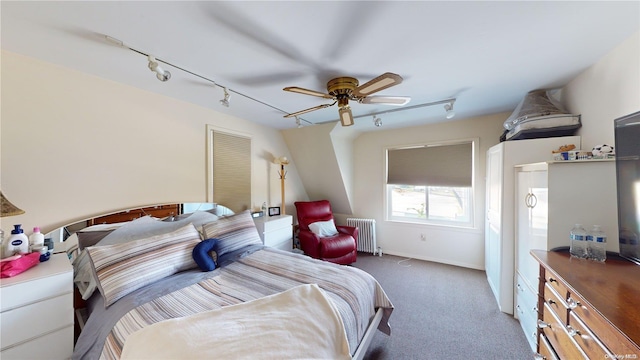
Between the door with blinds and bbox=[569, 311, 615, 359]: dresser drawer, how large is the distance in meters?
3.25

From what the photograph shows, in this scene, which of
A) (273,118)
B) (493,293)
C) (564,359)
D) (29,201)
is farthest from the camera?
(273,118)

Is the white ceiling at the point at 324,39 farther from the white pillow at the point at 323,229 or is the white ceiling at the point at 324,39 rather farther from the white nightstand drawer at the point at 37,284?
the white pillow at the point at 323,229

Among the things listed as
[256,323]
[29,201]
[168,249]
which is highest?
[29,201]

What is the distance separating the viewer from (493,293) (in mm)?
2586

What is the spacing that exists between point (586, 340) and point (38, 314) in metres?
2.90

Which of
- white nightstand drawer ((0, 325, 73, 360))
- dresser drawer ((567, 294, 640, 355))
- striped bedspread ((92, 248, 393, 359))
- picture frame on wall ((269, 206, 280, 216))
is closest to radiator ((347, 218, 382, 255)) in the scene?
picture frame on wall ((269, 206, 280, 216))


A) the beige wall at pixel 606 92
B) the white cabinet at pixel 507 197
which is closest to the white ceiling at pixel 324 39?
the beige wall at pixel 606 92

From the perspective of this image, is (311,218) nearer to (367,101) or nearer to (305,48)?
(367,101)

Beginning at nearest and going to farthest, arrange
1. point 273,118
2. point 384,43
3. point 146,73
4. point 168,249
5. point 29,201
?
point 384,43, point 29,201, point 168,249, point 146,73, point 273,118

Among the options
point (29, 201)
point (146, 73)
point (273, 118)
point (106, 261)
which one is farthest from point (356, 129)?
point (29, 201)

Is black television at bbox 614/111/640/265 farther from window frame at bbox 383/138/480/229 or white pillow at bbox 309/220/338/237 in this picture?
white pillow at bbox 309/220/338/237

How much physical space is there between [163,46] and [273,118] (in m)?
1.80

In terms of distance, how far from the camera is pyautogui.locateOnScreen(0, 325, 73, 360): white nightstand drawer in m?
1.22

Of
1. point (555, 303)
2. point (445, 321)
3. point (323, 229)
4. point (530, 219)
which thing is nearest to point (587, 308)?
point (555, 303)
